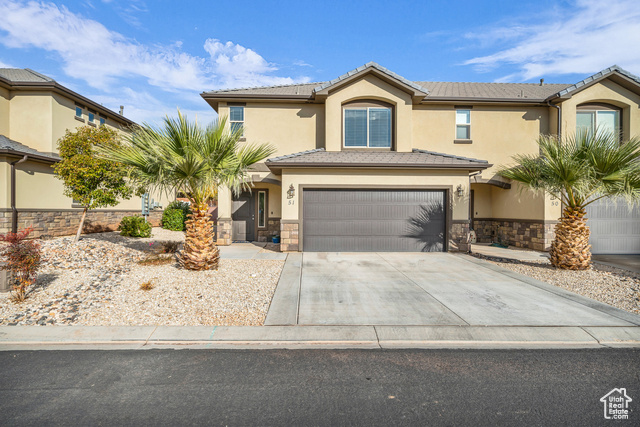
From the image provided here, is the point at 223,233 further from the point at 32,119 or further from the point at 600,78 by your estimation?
the point at 600,78

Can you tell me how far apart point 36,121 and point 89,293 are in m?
11.5

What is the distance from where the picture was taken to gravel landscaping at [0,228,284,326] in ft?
17.8

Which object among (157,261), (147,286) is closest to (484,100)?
(157,261)

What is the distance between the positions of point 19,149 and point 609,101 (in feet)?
78.8

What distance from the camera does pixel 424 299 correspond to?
6543 millimetres

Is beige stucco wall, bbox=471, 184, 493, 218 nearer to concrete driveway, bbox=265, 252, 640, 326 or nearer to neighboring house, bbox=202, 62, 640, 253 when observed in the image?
neighboring house, bbox=202, 62, 640, 253

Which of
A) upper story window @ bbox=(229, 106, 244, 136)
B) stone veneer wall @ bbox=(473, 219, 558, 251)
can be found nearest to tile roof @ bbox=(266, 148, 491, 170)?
upper story window @ bbox=(229, 106, 244, 136)

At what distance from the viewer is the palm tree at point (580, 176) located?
8297mm

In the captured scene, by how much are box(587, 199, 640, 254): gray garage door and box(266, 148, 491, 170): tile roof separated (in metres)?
5.14

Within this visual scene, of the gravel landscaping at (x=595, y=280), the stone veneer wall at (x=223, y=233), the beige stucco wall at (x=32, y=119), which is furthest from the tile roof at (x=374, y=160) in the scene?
the beige stucco wall at (x=32, y=119)

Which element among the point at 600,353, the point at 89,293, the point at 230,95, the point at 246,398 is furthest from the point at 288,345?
the point at 230,95

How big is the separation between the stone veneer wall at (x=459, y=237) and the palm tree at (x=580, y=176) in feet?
9.88

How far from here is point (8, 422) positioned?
9.71 ft

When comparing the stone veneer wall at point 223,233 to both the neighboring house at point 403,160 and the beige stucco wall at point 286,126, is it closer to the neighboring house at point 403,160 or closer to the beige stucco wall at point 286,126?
the neighboring house at point 403,160
